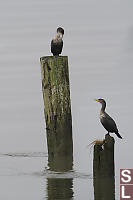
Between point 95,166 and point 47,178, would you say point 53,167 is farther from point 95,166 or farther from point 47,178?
point 95,166

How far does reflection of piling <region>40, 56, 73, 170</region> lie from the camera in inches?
476

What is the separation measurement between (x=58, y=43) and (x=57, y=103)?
1.55 m

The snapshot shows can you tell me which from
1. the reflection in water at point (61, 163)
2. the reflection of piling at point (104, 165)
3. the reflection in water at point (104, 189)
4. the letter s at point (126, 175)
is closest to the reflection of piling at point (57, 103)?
the reflection in water at point (61, 163)

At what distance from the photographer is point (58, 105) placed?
40.0 feet

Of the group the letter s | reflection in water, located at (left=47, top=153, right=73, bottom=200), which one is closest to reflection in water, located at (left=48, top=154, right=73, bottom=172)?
reflection in water, located at (left=47, top=153, right=73, bottom=200)

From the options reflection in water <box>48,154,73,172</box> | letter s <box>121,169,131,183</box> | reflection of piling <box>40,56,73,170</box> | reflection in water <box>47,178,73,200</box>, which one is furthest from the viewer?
reflection in water <box>48,154,73,172</box>

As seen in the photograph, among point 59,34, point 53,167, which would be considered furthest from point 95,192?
point 59,34

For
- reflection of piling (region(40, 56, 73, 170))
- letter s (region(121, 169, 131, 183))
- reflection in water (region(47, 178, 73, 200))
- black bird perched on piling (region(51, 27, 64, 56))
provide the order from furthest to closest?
1. black bird perched on piling (region(51, 27, 64, 56))
2. reflection of piling (region(40, 56, 73, 170))
3. letter s (region(121, 169, 131, 183))
4. reflection in water (region(47, 178, 73, 200))

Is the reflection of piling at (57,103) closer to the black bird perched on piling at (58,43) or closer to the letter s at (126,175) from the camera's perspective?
the black bird perched on piling at (58,43)

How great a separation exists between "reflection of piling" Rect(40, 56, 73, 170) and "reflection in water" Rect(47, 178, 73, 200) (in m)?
1.20

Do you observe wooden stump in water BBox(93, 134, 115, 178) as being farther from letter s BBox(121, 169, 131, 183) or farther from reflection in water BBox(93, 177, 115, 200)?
letter s BBox(121, 169, 131, 183)

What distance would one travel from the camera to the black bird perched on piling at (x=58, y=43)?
517 inches

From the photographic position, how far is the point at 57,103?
12203 mm

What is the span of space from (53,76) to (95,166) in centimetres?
294
